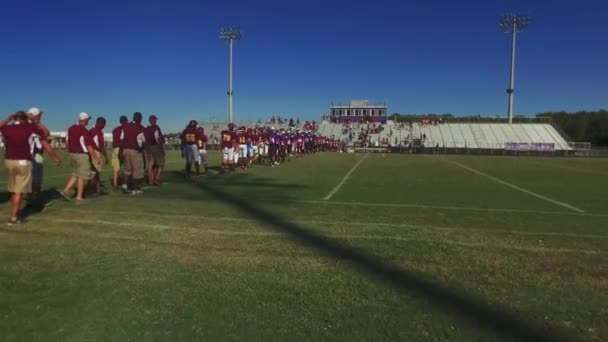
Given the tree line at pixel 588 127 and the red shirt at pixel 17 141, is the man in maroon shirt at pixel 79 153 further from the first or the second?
the tree line at pixel 588 127

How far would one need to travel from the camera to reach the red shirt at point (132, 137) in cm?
1162

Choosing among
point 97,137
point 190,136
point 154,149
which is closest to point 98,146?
point 97,137

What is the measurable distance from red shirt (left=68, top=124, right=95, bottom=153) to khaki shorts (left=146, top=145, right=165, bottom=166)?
311cm

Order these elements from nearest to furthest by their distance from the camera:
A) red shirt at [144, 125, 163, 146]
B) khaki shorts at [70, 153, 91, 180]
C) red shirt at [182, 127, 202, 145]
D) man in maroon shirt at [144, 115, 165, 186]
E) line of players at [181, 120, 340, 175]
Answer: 1. khaki shorts at [70, 153, 91, 180]
2. red shirt at [144, 125, 163, 146]
3. man in maroon shirt at [144, 115, 165, 186]
4. red shirt at [182, 127, 202, 145]
5. line of players at [181, 120, 340, 175]

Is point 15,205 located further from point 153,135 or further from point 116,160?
point 153,135

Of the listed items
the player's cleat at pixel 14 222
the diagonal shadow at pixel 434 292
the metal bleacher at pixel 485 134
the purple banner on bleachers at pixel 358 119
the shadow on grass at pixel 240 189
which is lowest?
the diagonal shadow at pixel 434 292

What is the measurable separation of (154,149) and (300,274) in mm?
9445

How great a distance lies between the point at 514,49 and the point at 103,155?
53864 millimetres

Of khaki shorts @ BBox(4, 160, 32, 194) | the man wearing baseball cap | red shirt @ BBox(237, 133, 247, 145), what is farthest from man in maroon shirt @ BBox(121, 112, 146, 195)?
red shirt @ BBox(237, 133, 247, 145)

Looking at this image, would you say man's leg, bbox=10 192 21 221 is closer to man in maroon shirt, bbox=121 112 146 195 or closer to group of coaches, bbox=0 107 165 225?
group of coaches, bbox=0 107 165 225

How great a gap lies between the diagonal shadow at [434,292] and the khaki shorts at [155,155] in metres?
6.80

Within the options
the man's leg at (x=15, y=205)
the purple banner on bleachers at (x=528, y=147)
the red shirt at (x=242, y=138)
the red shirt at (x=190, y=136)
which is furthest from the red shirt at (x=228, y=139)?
the purple banner on bleachers at (x=528, y=147)

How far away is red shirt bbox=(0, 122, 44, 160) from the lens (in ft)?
24.8

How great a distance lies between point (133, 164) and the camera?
11.5 metres
